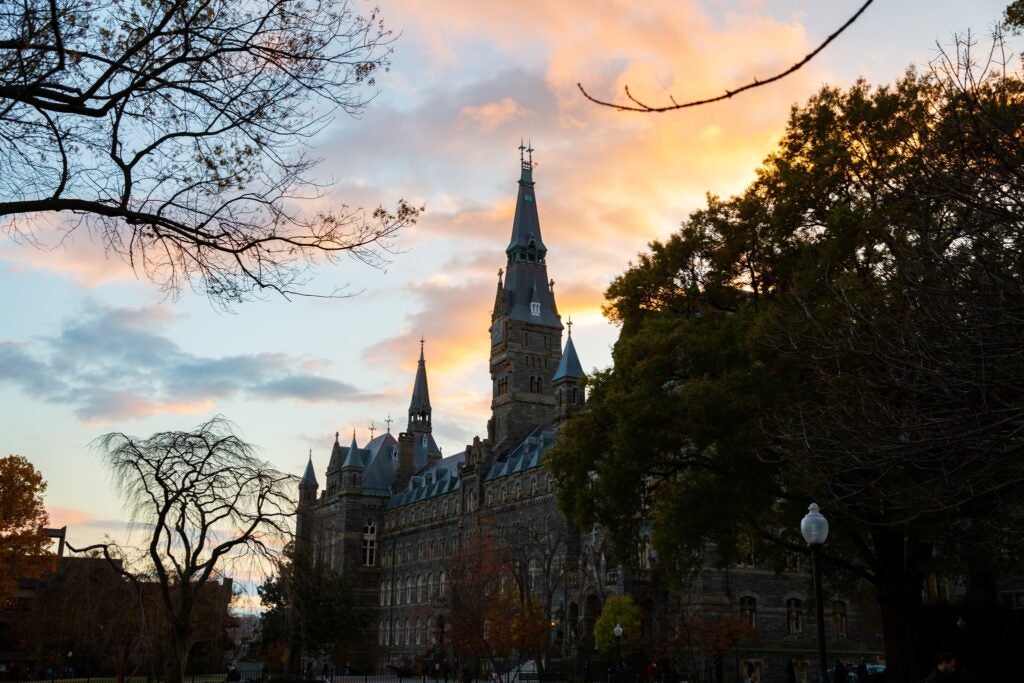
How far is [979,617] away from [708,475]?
1058cm

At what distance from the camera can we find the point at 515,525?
5953 centimetres

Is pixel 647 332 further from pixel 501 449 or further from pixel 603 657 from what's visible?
pixel 501 449

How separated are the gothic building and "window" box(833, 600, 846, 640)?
0.29ft

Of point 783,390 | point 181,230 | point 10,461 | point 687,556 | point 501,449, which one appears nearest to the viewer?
point 181,230

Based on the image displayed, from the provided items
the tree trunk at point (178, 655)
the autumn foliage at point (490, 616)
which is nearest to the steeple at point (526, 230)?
the autumn foliage at point (490, 616)

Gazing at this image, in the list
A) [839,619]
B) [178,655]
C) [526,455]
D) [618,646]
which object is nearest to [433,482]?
[526,455]

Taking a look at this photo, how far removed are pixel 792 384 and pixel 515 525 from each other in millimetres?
38533

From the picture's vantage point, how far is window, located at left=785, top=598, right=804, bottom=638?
4809 cm

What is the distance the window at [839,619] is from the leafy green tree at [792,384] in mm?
18832

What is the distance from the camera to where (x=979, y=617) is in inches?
1161

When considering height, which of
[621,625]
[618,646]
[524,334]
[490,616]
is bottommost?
[618,646]

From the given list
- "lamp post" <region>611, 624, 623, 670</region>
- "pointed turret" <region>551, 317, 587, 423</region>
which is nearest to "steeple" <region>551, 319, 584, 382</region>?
"pointed turret" <region>551, 317, 587, 423</region>

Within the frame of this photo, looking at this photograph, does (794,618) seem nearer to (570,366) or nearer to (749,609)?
(749,609)

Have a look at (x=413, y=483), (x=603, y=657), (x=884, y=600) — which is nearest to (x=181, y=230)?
(x=884, y=600)
